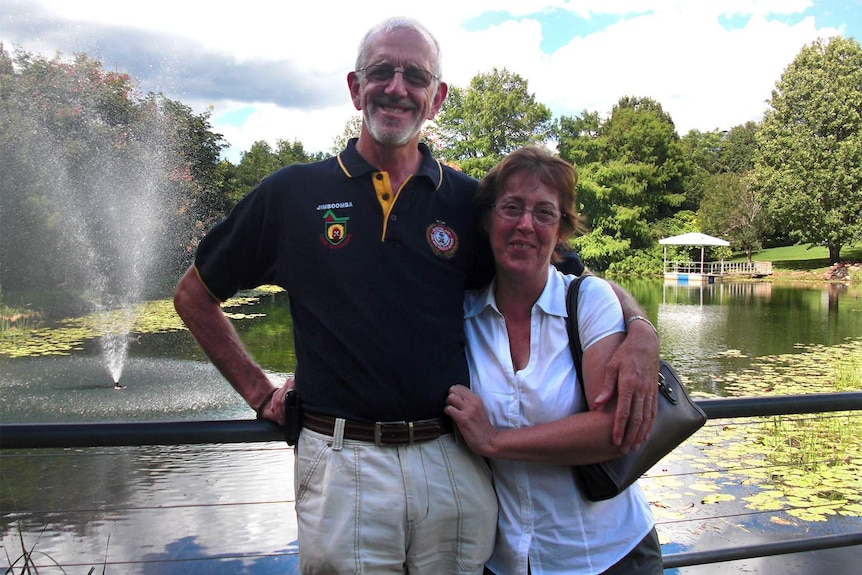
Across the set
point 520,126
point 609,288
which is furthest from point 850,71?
point 609,288

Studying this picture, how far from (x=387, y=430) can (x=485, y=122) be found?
1612 inches

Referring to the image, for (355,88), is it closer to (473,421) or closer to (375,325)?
(375,325)

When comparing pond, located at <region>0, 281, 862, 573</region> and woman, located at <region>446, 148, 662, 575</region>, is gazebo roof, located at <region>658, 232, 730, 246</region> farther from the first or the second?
woman, located at <region>446, 148, 662, 575</region>

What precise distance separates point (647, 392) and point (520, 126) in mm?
42485

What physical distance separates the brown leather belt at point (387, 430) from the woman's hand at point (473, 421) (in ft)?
0.20

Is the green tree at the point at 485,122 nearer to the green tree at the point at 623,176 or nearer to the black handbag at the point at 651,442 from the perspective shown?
the green tree at the point at 623,176

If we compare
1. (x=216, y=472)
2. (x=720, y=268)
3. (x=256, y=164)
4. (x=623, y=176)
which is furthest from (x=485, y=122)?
(x=216, y=472)

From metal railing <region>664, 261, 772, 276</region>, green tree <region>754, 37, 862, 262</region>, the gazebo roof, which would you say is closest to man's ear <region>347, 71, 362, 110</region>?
the gazebo roof

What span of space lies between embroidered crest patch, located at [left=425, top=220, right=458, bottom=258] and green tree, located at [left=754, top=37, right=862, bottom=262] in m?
39.6

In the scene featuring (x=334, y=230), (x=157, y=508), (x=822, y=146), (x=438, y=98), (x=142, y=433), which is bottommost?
(x=157, y=508)

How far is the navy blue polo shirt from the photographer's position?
5.81ft

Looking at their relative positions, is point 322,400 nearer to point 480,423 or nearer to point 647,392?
point 480,423

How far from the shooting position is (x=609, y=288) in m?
1.92

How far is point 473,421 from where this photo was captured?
177cm
